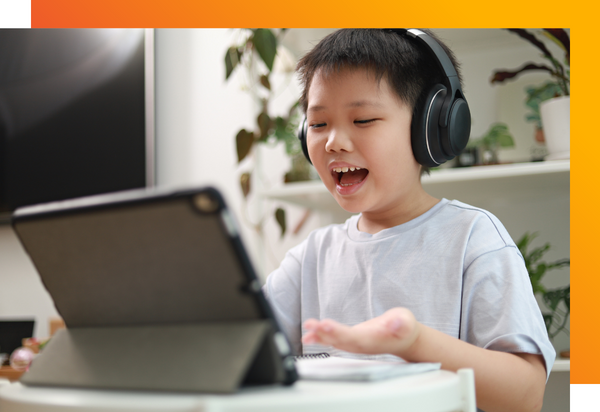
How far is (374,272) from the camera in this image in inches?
33.4

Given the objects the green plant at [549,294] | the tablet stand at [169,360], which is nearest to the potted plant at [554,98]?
the green plant at [549,294]

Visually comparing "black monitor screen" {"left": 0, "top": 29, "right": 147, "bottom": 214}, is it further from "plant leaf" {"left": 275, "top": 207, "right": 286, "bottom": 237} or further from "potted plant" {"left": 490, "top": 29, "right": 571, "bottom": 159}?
"potted plant" {"left": 490, "top": 29, "right": 571, "bottom": 159}

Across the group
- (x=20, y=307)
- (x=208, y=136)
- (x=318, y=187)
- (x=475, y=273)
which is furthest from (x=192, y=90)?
(x=475, y=273)

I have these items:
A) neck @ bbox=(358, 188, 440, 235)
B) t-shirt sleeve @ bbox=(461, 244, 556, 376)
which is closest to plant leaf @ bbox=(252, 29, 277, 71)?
neck @ bbox=(358, 188, 440, 235)

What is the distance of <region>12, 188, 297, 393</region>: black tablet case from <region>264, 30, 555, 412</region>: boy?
357 millimetres

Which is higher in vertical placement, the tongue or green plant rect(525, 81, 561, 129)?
green plant rect(525, 81, 561, 129)

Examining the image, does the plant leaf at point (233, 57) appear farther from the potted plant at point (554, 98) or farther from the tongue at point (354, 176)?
the tongue at point (354, 176)

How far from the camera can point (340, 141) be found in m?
0.79

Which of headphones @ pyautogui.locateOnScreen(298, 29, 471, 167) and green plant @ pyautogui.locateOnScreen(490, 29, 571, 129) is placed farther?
green plant @ pyautogui.locateOnScreen(490, 29, 571, 129)

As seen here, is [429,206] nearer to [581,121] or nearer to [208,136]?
[581,121]

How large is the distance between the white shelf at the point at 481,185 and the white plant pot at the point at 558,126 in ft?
0.16

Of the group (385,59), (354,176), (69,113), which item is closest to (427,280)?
(354,176)

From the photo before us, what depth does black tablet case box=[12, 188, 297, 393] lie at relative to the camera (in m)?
0.35

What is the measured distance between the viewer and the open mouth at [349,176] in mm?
853
